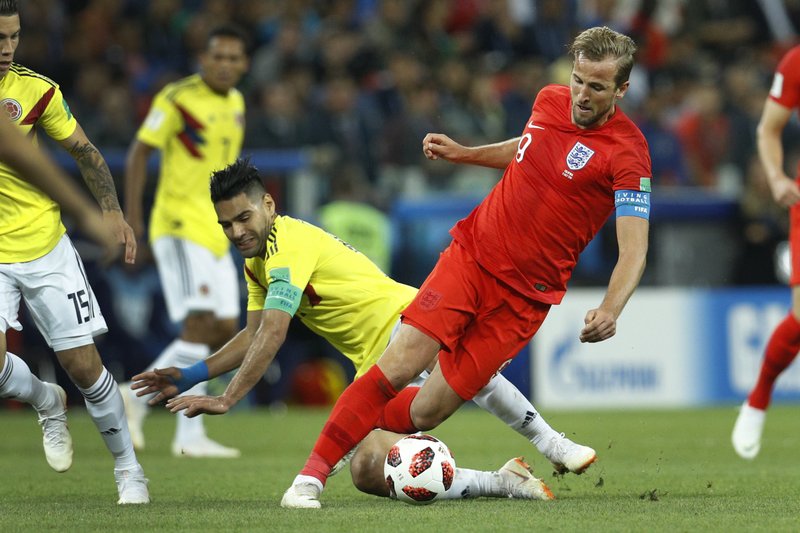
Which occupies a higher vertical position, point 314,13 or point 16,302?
point 16,302

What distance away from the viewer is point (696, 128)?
16.2 metres

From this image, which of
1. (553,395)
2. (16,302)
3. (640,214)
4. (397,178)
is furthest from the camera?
(397,178)

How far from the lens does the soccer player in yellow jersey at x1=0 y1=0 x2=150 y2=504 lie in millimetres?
6238

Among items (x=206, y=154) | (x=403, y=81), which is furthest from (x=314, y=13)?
(x=206, y=154)

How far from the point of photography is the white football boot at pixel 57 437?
6.62 m

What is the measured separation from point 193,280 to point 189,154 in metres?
0.90

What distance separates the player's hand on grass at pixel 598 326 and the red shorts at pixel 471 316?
801 mm

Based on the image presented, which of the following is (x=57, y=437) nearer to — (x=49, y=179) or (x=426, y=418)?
(x=426, y=418)

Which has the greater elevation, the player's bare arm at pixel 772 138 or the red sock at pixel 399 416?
the player's bare arm at pixel 772 138

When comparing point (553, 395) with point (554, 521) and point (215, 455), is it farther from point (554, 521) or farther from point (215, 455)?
point (554, 521)

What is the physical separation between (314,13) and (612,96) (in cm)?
1129

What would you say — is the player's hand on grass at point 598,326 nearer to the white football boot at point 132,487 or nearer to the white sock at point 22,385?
the white football boot at point 132,487

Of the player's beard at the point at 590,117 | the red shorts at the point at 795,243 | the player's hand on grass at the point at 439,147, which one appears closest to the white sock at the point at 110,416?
the player's hand on grass at the point at 439,147

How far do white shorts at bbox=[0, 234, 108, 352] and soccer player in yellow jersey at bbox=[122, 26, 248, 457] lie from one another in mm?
3004
